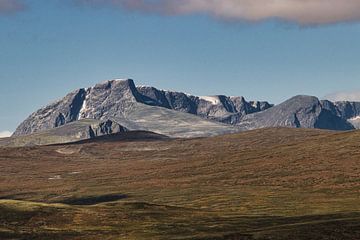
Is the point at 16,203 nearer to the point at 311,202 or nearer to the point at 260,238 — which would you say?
the point at 260,238

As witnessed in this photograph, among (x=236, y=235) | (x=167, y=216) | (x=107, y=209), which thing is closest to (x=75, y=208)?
(x=107, y=209)

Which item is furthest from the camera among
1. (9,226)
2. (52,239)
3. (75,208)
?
(75,208)

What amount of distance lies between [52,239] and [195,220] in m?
29.8

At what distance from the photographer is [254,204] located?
182 m

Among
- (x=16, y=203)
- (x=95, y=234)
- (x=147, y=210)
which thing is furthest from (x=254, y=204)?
(x=95, y=234)

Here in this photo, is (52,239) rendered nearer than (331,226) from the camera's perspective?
No

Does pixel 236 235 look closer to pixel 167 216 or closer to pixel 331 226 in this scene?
pixel 331 226

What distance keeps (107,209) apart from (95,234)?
27584 millimetres

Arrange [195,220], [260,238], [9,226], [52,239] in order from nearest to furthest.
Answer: [260,238] → [52,239] → [9,226] → [195,220]

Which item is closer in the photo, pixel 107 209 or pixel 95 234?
pixel 95 234

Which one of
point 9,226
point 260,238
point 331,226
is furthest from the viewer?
point 9,226

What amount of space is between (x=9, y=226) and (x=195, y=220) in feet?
107

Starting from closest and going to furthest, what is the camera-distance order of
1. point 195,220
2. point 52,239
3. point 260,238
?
point 260,238 < point 52,239 < point 195,220

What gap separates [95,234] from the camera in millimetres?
106938
